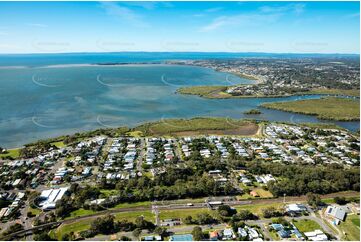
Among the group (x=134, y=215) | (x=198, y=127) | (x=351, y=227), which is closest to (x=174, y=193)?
(x=134, y=215)

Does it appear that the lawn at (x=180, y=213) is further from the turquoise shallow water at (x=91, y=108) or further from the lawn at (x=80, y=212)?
the turquoise shallow water at (x=91, y=108)

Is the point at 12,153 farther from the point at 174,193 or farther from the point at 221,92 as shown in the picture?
the point at 221,92

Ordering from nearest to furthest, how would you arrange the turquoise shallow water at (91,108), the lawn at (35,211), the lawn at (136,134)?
1. the lawn at (35,211)
2. the lawn at (136,134)
3. the turquoise shallow water at (91,108)

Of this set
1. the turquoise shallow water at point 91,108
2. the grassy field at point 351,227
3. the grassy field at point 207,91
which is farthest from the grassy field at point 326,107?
the grassy field at point 351,227

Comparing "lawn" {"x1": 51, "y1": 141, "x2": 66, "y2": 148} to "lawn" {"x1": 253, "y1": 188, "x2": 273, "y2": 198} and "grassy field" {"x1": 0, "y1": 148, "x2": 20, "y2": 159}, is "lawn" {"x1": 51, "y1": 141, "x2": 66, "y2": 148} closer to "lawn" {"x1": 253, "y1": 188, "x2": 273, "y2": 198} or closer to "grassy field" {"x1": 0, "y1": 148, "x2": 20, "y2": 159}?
"grassy field" {"x1": 0, "y1": 148, "x2": 20, "y2": 159}

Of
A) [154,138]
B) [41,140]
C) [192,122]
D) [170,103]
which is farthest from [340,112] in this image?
[41,140]

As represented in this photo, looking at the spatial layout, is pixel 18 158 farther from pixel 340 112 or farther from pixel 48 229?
pixel 340 112
